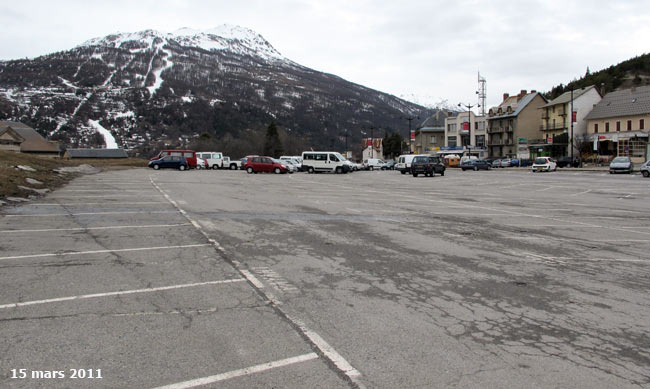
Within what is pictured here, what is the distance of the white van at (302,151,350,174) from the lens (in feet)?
160

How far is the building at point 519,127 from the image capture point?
84812 mm

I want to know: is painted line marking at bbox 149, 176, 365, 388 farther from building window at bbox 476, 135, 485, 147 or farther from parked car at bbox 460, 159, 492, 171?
building window at bbox 476, 135, 485, 147

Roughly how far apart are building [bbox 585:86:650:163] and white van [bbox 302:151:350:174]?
39.7 metres

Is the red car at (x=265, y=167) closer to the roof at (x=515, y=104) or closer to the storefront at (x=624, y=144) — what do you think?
the storefront at (x=624, y=144)

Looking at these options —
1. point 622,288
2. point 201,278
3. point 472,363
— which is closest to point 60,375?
point 201,278

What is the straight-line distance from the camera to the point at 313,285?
5980 mm

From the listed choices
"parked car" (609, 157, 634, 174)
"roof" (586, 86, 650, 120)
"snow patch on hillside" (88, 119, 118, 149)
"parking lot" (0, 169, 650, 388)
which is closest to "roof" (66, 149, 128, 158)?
"snow patch on hillside" (88, 119, 118, 149)

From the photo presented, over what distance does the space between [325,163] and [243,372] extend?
45270 mm

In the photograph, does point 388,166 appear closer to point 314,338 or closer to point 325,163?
point 325,163

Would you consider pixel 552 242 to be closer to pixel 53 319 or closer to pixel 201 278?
pixel 201 278

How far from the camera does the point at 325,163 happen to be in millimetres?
48625

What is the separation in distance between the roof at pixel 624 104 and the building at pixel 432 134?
3559 centimetres

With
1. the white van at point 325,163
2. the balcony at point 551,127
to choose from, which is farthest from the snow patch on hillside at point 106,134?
the balcony at point 551,127

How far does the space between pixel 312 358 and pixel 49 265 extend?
5.14 metres
